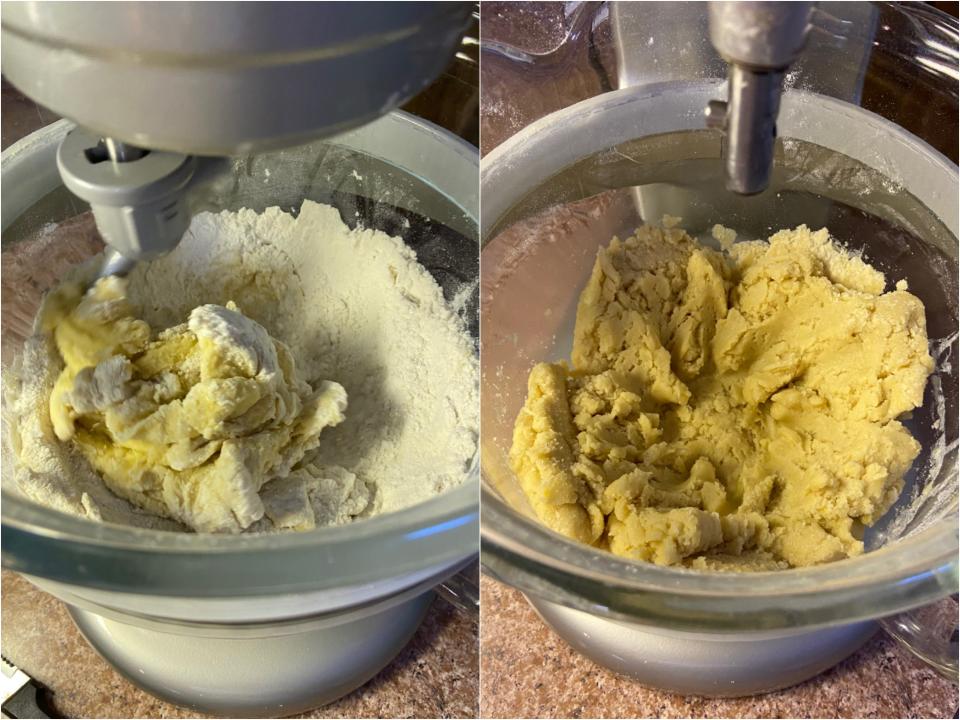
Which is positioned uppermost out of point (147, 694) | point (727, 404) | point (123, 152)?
point (123, 152)

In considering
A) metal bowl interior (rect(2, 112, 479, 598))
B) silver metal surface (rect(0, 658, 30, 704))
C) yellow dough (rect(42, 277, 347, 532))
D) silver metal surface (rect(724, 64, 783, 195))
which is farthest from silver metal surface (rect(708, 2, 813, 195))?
silver metal surface (rect(0, 658, 30, 704))

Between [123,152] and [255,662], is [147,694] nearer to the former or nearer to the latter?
[255,662]

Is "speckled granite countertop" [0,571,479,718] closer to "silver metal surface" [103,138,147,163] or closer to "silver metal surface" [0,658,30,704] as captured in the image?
"silver metal surface" [0,658,30,704]

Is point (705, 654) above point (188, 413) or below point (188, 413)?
below

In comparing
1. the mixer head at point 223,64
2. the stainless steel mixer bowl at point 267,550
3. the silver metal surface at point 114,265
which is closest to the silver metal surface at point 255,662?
the stainless steel mixer bowl at point 267,550

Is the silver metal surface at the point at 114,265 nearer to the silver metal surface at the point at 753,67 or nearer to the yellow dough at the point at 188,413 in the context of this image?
the yellow dough at the point at 188,413

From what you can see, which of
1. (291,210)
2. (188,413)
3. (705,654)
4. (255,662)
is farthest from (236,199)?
(705,654)

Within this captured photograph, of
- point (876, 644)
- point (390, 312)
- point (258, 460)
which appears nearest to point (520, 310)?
point (390, 312)
